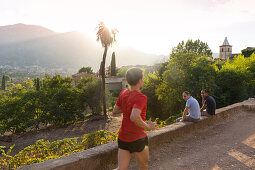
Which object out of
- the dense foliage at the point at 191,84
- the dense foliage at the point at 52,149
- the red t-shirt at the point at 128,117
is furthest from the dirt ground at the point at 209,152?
the dense foliage at the point at 191,84

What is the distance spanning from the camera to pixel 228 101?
15.6 m

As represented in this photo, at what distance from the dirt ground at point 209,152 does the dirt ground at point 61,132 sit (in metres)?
10.1

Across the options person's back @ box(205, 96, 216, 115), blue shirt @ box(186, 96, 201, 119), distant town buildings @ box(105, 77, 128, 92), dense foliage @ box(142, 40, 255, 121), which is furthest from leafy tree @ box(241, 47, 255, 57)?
blue shirt @ box(186, 96, 201, 119)

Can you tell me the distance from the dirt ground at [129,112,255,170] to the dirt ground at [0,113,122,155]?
10.1 meters

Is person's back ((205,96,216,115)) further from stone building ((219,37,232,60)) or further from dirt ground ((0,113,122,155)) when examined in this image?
stone building ((219,37,232,60))

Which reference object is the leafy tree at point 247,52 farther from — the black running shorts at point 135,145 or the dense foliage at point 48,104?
the black running shorts at point 135,145

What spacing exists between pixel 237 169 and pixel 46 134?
551 inches

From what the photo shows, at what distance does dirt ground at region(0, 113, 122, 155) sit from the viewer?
13375 mm

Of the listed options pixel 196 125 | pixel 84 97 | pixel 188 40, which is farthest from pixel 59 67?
pixel 196 125

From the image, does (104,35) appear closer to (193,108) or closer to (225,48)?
(193,108)

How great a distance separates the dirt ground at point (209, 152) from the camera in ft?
12.5

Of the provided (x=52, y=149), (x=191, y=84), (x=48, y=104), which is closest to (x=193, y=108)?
(x=52, y=149)

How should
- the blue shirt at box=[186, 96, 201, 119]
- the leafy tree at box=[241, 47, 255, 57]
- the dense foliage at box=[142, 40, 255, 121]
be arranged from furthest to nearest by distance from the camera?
the leafy tree at box=[241, 47, 255, 57] → the dense foliage at box=[142, 40, 255, 121] → the blue shirt at box=[186, 96, 201, 119]

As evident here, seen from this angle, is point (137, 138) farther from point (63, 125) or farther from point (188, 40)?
point (188, 40)
